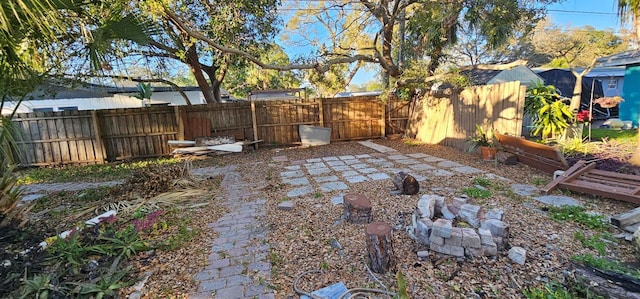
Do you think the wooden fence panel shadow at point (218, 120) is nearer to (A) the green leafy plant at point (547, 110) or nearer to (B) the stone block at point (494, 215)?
(A) the green leafy plant at point (547, 110)

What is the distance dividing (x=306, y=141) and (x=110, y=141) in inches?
206

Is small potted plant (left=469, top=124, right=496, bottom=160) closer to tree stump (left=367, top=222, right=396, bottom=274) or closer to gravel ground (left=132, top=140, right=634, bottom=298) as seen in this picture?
gravel ground (left=132, top=140, right=634, bottom=298)

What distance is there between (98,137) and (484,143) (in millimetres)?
9102

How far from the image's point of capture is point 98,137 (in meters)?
7.26

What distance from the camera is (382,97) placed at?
25.6ft

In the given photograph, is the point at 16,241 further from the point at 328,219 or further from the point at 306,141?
the point at 306,141

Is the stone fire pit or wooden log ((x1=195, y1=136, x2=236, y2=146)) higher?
wooden log ((x1=195, y1=136, x2=236, y2=146))

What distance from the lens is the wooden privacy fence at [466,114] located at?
16.8 feet

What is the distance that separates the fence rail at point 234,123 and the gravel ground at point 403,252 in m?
3.55

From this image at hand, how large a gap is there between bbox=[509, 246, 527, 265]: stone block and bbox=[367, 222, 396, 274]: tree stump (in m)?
0.86

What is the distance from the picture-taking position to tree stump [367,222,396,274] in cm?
195

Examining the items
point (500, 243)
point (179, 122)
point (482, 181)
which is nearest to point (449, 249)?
point (500, 243)

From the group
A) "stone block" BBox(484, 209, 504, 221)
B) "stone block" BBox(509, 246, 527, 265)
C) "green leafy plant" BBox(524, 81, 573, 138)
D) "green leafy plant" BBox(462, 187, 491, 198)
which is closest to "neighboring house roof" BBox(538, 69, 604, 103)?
"green leafy plant" BBox(524, 81, 573, 138)

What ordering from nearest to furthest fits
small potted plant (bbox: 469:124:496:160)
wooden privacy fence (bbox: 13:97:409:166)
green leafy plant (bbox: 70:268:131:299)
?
green leafy plant (bbox: 70:268:131:299), small potted plant (bbox: 469:124:496:160), wooden privacy fence (bbox: 13:97:409:166)
